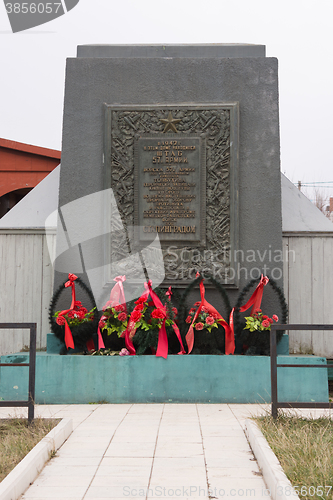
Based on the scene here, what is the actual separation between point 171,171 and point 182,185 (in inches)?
9.9

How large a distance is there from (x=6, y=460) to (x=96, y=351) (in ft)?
10.0

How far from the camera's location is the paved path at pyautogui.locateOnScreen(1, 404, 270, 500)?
3.22 metres

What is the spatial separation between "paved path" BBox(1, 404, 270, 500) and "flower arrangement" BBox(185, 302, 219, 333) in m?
1.11

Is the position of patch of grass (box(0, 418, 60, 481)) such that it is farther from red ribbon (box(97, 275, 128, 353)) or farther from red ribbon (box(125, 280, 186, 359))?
red ribbon (box(97, 275, 128, 353))

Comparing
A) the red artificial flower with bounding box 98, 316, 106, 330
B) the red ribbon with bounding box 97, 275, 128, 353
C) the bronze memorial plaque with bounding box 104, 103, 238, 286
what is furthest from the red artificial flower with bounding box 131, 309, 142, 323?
the bronze memorial plaque with bounding box 104, 103, 238, 286

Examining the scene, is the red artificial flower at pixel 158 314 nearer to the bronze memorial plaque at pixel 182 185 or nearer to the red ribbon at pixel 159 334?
the red ribbon at pixel 159 334

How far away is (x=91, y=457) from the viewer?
3914 millimetres

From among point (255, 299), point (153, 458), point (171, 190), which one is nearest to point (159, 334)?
point (255, 299)

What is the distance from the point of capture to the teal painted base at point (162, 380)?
604 centimetres


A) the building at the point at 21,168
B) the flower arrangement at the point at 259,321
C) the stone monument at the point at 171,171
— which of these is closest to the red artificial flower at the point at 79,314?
the stone monument at the point at 171,171

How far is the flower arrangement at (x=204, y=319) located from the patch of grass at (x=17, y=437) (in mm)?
2288

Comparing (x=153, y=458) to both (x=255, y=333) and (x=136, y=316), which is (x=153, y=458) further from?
(x=255, y=333)

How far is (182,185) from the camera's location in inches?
274

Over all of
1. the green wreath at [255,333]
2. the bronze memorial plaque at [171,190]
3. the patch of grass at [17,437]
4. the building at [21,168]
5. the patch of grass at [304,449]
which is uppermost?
the building at [21,168]
